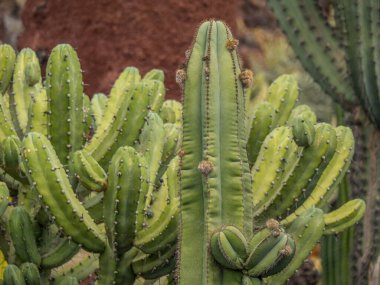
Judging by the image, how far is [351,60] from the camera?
20.5 ft

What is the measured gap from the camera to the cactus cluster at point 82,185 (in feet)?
12.6

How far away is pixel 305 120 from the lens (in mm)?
4117

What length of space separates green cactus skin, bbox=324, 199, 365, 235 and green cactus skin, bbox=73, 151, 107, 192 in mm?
1046

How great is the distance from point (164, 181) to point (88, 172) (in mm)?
498

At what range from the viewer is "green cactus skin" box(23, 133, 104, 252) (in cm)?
379

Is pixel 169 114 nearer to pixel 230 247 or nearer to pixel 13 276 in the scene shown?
pixel 13 276

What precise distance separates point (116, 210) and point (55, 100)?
59 centimetres

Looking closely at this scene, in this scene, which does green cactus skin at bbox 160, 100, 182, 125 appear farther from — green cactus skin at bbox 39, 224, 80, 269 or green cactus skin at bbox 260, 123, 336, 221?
green cactus skin at bbox 39, 224, 80, 269

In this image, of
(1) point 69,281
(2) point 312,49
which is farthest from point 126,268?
(2) point 312,49

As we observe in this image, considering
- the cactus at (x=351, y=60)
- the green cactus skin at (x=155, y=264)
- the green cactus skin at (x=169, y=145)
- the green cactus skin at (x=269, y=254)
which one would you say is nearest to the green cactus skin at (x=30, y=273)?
the green cactus skin at (x=155, y=264)

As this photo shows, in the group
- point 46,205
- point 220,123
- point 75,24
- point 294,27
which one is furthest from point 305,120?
point 75,24

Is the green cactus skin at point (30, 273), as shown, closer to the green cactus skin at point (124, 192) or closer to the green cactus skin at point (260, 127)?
the green cactus skin at point (124, 192)

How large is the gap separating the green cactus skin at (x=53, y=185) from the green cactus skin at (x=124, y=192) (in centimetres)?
11

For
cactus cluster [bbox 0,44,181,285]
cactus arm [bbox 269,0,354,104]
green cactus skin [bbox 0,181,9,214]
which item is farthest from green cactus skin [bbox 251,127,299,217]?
cactus arm [bbox 269,0,354,104]
